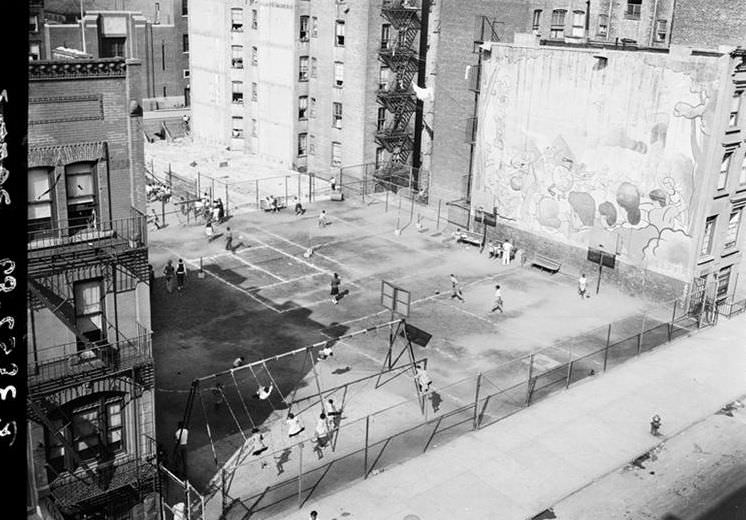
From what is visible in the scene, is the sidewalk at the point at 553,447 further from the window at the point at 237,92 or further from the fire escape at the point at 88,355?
the window at the point at 237,92

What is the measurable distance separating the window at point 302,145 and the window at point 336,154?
384 cm

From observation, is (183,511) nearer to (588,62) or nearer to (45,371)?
(45,371)

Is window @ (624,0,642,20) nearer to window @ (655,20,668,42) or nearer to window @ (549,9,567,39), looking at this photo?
window @ (655,20,668,42)

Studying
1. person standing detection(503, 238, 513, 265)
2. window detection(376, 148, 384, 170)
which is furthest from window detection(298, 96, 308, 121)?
person standing detection(503, 238, 513, 265)

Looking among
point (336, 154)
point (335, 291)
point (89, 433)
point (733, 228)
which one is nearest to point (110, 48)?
point (89, 433)

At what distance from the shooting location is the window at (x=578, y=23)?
58.2 metres

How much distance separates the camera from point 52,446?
73.8ft

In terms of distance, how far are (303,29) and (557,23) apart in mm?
21152

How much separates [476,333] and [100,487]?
21066 mm

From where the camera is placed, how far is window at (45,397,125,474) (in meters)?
22.5

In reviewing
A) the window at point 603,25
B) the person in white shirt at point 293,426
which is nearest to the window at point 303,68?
the window at point 603,25

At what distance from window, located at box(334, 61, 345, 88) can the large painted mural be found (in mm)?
17039

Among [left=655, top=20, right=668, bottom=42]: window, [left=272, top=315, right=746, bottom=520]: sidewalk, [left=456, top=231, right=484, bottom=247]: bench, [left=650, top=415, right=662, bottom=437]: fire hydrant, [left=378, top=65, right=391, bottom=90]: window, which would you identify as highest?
[left=655, top=20, right=668, bottom=42]: window

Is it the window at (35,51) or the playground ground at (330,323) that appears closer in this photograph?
the window at (35,51)
